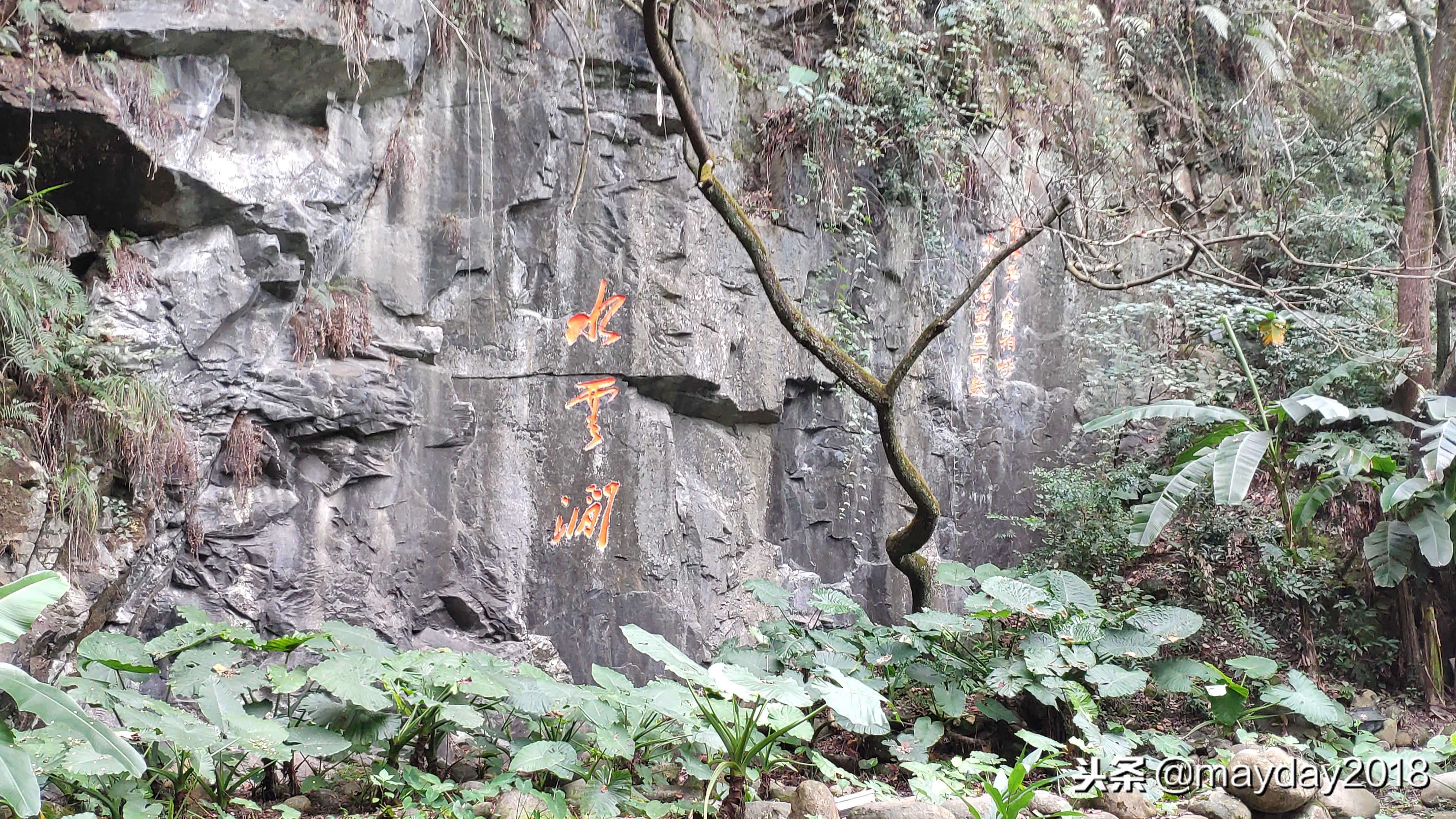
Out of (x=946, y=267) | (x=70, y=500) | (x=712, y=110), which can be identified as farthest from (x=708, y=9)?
(x=70, y=500)

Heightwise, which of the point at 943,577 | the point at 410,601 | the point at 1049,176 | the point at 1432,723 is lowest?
the point at 1432,723

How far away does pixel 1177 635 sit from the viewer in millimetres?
3568

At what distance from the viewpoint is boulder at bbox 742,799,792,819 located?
8.87ft

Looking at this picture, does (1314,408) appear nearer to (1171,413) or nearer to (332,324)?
(1171,413)

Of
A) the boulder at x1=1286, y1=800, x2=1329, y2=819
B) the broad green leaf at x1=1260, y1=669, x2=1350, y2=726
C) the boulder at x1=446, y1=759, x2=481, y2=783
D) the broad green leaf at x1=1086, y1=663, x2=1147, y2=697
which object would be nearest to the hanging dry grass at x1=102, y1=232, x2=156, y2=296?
the boulder at x1=446, y1=759, x2=481, y2=783

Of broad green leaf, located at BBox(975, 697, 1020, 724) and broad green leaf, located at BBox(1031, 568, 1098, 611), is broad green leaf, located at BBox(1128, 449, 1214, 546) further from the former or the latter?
broad green leaf, located at BBox(975, 697, 1020, 724)

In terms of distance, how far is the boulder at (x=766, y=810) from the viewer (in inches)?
106

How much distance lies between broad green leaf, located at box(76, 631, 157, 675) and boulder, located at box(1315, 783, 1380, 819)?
13.0 ft

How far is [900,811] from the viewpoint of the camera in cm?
269

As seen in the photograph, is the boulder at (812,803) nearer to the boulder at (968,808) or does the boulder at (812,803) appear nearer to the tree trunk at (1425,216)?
the boulder at (968,808)

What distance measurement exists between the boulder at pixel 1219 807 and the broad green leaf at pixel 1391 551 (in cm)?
225

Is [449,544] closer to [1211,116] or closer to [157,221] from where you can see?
[157,221]

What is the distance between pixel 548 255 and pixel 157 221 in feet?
6.64

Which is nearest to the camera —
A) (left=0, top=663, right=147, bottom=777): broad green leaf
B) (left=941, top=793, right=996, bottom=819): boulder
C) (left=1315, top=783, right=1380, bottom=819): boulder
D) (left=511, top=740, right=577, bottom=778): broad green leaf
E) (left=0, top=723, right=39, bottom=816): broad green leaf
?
(left=0, top=723, right=39, bottom=816): broad green leaf
